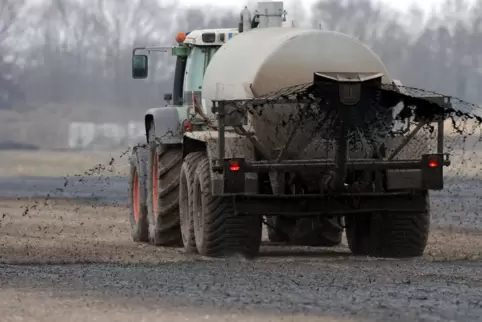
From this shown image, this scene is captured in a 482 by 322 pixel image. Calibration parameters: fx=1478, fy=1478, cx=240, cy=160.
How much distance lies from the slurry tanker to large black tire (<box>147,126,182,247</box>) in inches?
51.7

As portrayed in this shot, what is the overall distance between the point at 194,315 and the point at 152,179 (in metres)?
10.5

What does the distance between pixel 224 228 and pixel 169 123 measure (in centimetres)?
367

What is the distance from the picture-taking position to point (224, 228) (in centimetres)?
1808

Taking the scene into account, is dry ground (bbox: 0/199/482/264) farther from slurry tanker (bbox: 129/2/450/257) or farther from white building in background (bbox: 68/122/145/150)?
white building in background (bbox: 68/122/145/150)

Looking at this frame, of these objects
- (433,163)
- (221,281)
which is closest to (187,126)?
(433,163)

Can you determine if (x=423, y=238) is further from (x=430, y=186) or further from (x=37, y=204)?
(x=37, y=204)

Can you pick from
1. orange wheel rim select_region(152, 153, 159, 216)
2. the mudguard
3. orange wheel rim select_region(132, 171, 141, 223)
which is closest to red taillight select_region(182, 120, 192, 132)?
the mudguard

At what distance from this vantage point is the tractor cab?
71.9 ft

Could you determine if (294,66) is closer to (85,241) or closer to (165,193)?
(165,193)

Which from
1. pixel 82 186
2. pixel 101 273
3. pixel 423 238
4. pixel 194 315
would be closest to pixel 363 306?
pixel 194 315

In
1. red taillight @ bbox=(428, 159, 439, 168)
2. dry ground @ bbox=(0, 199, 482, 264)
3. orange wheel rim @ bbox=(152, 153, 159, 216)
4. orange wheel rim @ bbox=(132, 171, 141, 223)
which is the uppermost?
red taillight @ bbox=(428, 159, 439, 168)

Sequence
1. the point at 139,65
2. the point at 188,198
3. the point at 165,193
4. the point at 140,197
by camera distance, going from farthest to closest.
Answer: the point at 140,197, the point at 139,65, the point at 165,193, the point at 188,198

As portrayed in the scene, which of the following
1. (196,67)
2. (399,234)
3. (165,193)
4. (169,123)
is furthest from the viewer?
(196,67)

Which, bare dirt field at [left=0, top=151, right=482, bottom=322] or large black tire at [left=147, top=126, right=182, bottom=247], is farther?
large black tire at [left=147, top=126, right=182, bottom=247]
